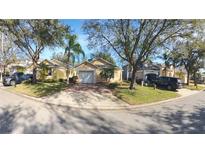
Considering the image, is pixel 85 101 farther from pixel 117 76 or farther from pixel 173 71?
pixel 173 71

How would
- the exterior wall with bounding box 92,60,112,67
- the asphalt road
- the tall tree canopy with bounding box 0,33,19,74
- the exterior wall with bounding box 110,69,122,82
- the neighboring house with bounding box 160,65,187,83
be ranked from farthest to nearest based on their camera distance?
the neighboring house with bounding box 160,65,187,83 → the tall tree canopy with bounding box 0,33,19,74 → the exterior wall with bounding box 92,60,112,67 → the exterior wall with bounding box 110,69,122,82 → the asphalt road

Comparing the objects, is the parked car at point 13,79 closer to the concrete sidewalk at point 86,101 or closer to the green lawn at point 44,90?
the green lawn at point 44,90

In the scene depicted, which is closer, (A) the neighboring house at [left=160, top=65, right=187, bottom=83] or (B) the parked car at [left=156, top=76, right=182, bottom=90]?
(B) the parked car at [left=156, top=76, right=182, bottom=90]

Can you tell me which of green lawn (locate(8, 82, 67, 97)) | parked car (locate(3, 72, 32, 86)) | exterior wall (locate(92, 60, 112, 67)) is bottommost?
green lawn (locate(8, 82, 67, 97))

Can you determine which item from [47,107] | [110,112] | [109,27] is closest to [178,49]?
[109,27]

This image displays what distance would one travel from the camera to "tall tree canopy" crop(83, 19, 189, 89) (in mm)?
12000

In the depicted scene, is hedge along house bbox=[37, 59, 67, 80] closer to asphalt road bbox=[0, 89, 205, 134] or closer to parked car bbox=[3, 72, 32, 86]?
parked car bbox=[3, 72, 32, 86]

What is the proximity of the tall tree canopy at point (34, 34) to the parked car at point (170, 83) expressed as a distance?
38.2 ft

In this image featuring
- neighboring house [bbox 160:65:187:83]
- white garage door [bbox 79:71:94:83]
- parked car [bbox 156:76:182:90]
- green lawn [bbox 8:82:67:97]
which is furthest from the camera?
neighboring house [bbox 160:65:187:83]

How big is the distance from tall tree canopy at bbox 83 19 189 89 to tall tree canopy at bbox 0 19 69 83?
2329 mm

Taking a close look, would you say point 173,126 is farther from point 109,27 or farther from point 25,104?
point 109,27

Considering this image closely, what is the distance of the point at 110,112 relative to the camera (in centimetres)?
834

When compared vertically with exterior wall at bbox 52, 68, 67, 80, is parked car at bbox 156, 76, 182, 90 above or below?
below

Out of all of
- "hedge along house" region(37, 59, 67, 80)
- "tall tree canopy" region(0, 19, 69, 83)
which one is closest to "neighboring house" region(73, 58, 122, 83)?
"hedge along house" region(37, 59, 67, 80)
